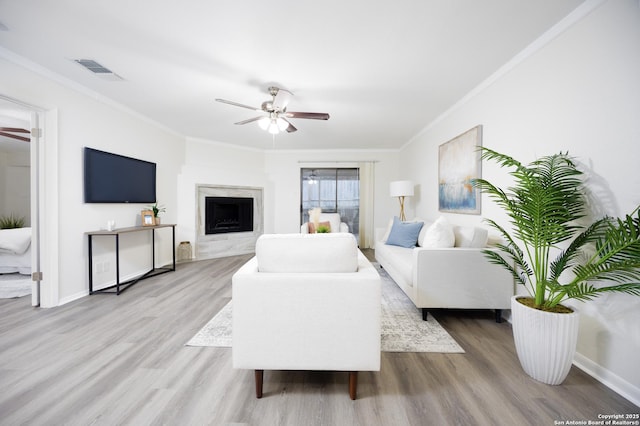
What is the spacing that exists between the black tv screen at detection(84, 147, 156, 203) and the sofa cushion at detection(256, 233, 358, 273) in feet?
9.39

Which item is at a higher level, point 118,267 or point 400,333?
point 118,267

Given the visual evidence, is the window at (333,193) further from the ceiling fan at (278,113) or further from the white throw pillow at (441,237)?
the white throw pillow at (441,237)

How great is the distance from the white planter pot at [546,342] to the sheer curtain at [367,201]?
4255 mm

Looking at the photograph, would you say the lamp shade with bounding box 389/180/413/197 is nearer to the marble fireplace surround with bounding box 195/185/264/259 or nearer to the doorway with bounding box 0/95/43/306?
the marble fireplace surround with bounding box 195/185/264/259

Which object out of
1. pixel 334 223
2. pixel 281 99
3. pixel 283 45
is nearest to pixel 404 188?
pixel 334 223

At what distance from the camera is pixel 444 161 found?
3488mm

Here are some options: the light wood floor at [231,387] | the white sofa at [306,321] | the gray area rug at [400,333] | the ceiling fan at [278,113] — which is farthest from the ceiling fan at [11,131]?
the white sofa at [306,321]

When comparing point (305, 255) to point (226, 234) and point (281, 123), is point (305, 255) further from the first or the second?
point (226, 234)

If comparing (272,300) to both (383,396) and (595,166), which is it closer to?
(383,396)

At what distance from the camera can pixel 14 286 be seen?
9.95ft

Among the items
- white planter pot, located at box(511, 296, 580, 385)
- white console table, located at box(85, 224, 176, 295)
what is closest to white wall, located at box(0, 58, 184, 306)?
white console table, located at box(85, 224, 176, 295)

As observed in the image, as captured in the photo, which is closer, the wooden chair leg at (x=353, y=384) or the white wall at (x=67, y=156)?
the wooden chair leg at (x=353, y=384)

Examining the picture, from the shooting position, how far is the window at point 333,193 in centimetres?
595

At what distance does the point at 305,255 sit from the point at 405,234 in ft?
→ 8.25
